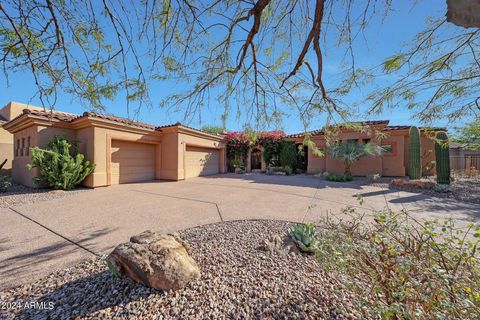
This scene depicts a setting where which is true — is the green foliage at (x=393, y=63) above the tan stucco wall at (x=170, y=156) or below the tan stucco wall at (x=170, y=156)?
above

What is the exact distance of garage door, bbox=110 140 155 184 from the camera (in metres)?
9.41

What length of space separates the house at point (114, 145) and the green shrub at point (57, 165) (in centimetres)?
61

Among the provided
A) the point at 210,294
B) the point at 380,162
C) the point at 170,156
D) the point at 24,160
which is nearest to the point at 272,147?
the point at 380,162

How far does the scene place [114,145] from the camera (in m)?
9.36

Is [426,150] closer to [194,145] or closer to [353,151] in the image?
[353,151]

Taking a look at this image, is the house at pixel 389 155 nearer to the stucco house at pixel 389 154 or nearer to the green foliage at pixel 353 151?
the stucco house at pixel 389 154

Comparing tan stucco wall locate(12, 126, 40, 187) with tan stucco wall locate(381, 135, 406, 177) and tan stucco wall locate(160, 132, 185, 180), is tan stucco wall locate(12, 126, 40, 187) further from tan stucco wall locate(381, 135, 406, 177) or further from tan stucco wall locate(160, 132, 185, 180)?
tan stucco wall locate(381, 135, 406, 177)

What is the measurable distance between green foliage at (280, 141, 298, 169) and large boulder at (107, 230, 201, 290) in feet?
44.0

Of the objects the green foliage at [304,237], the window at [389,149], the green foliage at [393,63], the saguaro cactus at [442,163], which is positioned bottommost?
the green foliage at [304,237]

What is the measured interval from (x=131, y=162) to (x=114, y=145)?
125 cm

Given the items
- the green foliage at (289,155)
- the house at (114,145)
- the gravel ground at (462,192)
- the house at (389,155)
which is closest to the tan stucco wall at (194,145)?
the house at (114,145)

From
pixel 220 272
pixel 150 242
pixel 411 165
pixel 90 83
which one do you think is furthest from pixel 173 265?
pixel 411 165

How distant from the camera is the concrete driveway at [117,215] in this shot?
115 inches

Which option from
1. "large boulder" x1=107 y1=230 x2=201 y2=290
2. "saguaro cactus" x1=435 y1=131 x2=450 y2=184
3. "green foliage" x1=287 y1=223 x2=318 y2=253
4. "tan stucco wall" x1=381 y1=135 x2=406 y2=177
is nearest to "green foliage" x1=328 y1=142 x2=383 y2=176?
"tan stucco wall" x1=381 y1=135 x2=406 y2=177
